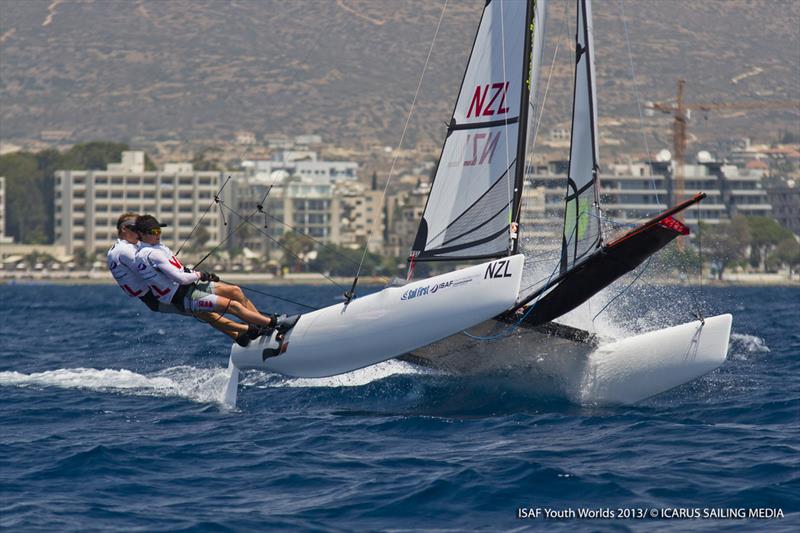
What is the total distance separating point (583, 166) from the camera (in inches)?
501

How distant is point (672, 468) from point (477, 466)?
4.14ft

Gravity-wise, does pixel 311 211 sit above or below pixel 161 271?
below

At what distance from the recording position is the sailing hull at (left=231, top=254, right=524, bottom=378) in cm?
1132

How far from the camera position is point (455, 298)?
449 inches

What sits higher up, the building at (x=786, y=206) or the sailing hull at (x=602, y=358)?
the sailing hull at (x=602, y=358)

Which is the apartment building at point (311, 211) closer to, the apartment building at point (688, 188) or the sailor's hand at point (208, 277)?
the apartment building at point (688, 188)

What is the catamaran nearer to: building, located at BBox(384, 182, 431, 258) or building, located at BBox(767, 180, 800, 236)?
building, located at BBox(384, 182, 431, 258)

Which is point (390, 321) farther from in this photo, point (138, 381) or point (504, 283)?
point (138, 381)

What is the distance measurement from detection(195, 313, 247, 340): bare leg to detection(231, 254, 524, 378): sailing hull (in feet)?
0.63

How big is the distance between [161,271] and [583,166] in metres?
4.03

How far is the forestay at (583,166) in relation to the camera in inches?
496

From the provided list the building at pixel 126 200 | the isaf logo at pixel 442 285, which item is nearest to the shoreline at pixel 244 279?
the building at pixel 126 200

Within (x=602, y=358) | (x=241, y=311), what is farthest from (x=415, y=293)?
(x=602, y=358)

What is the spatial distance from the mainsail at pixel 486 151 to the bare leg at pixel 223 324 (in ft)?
6.51
